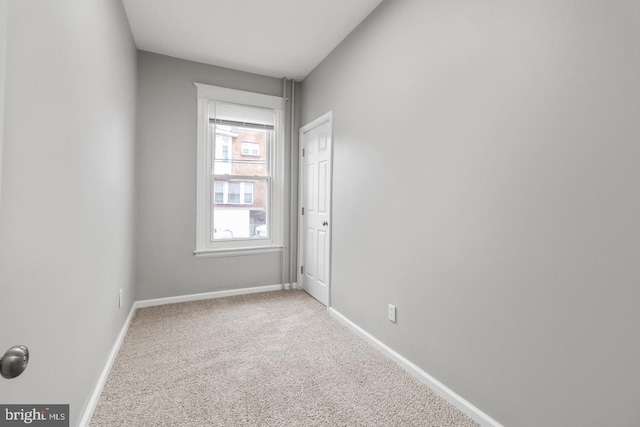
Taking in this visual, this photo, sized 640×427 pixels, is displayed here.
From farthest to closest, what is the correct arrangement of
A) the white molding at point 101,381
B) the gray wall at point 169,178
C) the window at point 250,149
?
1. the window at point 250,149
2. the gray wall at point 169,178
3. the white molding at point 101,381

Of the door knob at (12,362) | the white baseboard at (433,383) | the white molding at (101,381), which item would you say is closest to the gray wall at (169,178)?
the white molding at (101,381)

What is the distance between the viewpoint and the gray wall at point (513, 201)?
46.1 inches

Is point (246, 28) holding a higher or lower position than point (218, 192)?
higher

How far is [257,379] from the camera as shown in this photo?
2.03 m

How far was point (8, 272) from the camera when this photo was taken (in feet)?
2.95

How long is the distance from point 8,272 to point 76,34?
1.09m

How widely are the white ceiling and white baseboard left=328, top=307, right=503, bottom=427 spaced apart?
8.62 feet

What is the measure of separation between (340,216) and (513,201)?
170cm

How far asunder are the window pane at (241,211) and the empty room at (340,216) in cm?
6

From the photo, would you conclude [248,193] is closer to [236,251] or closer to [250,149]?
[250,149]

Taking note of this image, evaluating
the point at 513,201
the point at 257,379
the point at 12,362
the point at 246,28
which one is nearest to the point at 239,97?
the point at 246,28

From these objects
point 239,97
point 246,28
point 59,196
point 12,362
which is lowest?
point 12,362

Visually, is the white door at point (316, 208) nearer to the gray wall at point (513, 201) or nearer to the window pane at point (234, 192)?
the window pane at point (234, 192)

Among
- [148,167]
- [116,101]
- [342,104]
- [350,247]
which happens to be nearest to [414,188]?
[350,247]
